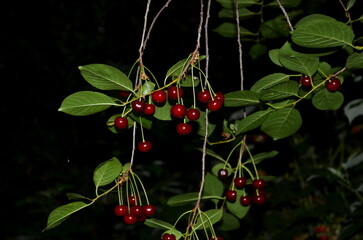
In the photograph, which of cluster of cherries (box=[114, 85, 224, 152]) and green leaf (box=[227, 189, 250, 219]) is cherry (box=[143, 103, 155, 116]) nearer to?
cluster of cherries (box=[114, 85, 224, 152])

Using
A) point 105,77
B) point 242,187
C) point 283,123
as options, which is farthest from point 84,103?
point 242,187

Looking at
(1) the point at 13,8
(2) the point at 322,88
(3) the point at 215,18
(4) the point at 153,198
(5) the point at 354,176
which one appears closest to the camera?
(2) the point at 322,88

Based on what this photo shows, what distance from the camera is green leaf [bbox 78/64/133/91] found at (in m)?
0.89

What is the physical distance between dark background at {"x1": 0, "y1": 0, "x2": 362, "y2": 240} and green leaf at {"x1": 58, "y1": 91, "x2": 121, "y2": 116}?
2.28 m

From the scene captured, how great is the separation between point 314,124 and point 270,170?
1.73 feet

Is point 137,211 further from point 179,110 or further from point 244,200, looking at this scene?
point 244,200

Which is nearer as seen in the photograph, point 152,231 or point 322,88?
point 322,88

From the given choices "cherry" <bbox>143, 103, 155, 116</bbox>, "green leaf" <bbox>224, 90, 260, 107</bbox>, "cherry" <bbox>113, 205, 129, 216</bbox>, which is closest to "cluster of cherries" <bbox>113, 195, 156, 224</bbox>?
"cherry" <bbox>113, 205, 129, 216</bbox>

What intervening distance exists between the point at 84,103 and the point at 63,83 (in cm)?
273

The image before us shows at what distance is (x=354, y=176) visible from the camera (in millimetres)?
3209

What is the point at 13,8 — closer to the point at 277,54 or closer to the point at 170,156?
the point at 170,156

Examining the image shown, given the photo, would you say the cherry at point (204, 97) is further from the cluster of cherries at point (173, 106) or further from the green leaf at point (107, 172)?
the green leaf at point (107, 172)

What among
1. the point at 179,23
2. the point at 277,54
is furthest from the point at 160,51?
the point at 277,54

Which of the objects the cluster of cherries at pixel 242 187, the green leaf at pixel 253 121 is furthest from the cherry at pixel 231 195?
the green leaf at pixel 253 121
